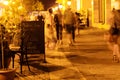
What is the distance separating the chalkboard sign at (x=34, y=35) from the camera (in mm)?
12586

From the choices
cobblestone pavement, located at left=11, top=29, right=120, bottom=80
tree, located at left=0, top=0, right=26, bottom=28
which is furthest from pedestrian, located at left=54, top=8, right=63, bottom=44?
tree, located at left=0, top=0, right=26, bottom=28

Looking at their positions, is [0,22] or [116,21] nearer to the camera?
[0,22]

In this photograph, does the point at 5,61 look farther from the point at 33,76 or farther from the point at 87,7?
the point at 87,7

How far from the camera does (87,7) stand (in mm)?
43875

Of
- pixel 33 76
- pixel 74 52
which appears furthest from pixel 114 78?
pixel 74 52

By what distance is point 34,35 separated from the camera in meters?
12.8

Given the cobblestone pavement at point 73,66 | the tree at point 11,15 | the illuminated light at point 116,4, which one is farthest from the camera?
the illuminated light at point 116,4

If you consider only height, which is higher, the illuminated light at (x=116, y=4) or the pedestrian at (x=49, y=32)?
the illuminated light at (x=116, y=4)

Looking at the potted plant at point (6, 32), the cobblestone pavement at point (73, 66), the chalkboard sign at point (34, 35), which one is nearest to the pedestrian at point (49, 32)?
the cobblestone pavement at point (73, 66)

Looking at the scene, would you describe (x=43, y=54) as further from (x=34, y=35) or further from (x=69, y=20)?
(x=69, y=20)

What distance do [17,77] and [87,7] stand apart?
34069mm

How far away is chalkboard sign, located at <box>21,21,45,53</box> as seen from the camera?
1259cm

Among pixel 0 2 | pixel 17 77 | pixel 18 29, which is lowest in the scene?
pixel 17 77

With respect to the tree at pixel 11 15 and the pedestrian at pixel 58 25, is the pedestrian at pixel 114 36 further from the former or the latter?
the pedestrian at pixel 58 25
